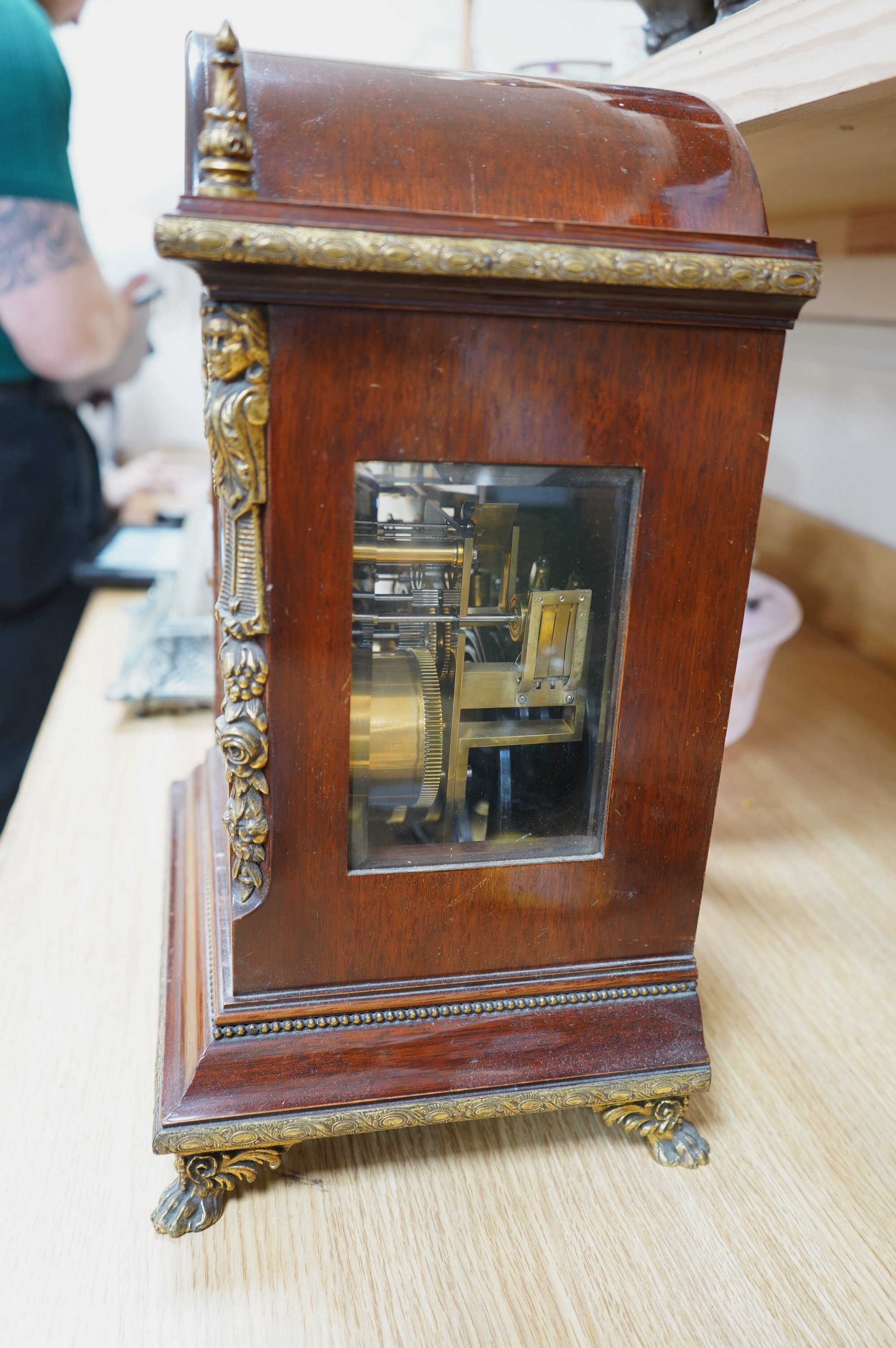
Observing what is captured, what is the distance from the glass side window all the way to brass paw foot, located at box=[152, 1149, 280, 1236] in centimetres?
16

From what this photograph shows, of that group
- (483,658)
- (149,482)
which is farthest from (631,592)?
(149,482)

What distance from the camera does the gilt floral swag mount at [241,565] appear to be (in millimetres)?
403

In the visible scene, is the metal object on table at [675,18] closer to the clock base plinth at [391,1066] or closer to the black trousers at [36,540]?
the clock base plinth at [391,1066]

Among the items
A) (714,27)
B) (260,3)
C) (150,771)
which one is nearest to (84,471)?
(150,771)

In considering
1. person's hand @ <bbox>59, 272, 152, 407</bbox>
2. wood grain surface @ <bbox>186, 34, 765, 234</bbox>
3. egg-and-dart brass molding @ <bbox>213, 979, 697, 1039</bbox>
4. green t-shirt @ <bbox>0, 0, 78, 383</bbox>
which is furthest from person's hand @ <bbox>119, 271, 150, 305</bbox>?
egg-and-dart brass molding @ <bbox>213, 979, 697, 1039</bbox>

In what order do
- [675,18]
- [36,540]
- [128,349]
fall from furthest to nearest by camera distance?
1. [128,349]
2. [36,540]
3. [675,18]

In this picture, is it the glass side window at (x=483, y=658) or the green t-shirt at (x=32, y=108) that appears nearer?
the glass side window at (x=483, y=658)

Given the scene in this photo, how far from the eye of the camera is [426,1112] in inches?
19.9

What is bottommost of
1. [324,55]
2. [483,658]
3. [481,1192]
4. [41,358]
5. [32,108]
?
[481,1192]

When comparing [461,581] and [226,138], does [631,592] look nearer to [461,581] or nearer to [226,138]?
[461,581]

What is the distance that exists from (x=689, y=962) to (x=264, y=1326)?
0.91 feet

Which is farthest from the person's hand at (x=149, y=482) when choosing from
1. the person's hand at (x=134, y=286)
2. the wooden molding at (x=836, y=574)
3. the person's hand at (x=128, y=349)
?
the wooden molding at (x=836, y=574)

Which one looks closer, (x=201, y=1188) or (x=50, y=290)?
(x=201, y=1188)

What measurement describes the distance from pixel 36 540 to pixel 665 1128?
1115 mm
